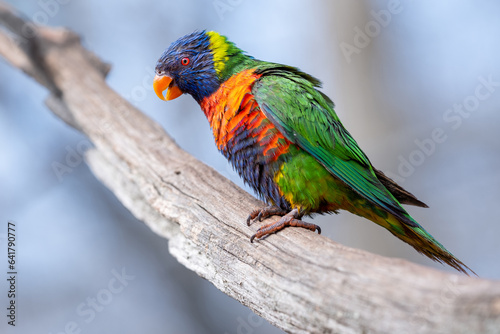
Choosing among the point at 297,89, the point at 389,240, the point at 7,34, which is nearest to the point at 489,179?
the point at 389,240

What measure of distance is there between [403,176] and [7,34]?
5363mm

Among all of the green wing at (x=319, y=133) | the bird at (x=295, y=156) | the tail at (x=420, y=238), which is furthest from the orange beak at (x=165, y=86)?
the tail at (x=420, y=238)

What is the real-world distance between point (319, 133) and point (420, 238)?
98cm

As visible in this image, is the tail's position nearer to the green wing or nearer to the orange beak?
the green wing

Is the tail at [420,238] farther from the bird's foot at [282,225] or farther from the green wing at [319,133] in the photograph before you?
the bird's foot at [282,225]

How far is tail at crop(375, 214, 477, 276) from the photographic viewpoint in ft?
8.54

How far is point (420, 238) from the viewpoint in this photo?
278 centimetres

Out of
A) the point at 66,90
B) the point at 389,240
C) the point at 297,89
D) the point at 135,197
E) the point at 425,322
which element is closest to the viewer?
the point at 425,322

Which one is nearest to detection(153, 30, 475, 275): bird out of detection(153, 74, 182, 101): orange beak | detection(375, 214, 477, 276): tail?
detection(375, 214, 477, 276): tail

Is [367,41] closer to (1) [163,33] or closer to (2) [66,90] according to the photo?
(1) [163,33]

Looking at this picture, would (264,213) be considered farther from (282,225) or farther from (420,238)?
(420,238)

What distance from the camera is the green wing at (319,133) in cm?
277

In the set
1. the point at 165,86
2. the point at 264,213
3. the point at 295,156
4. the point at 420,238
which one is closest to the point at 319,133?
the point at 295,156

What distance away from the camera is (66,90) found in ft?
14.6
